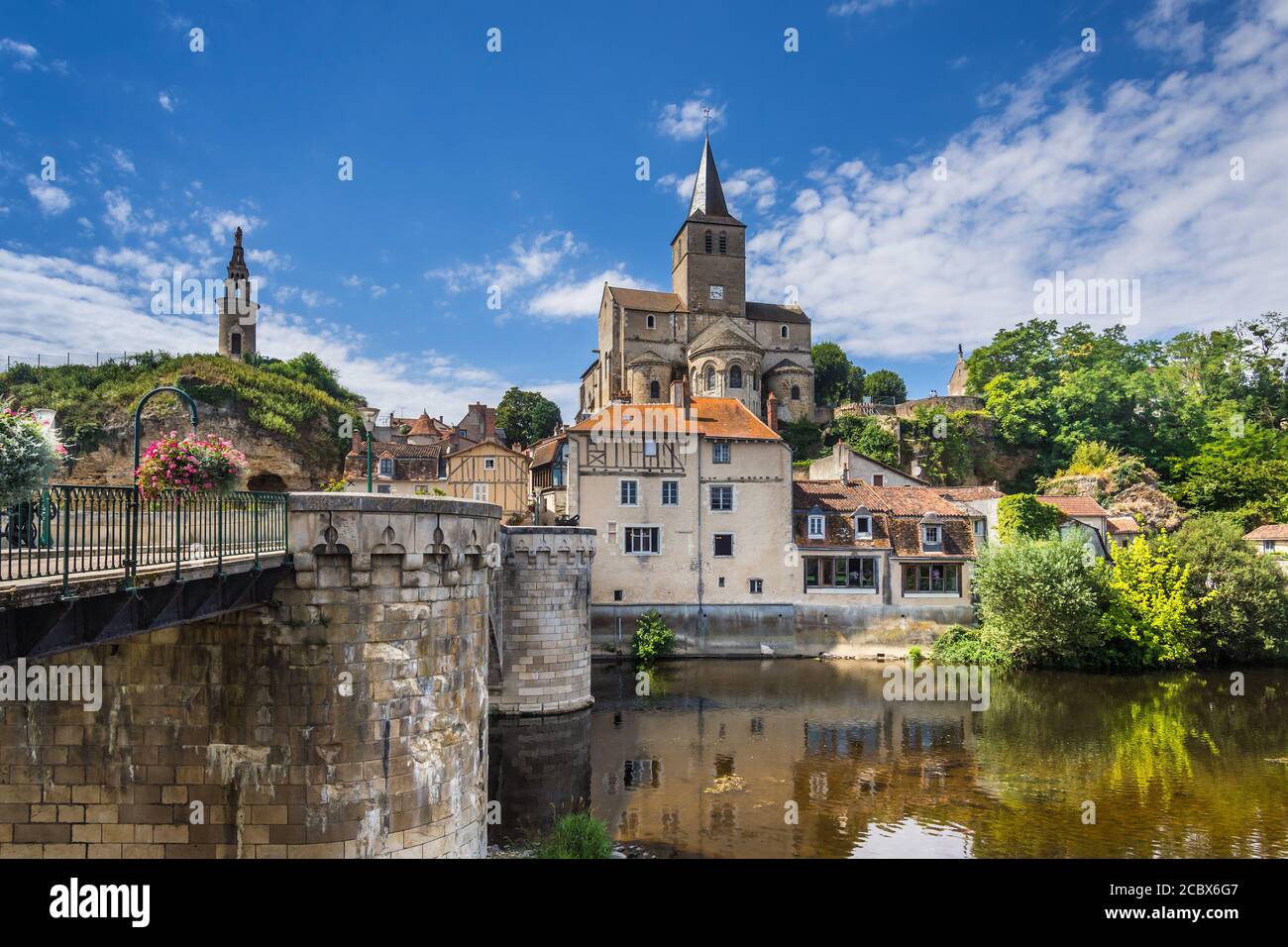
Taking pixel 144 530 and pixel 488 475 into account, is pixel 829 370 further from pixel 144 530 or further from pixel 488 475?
pixel 144 530

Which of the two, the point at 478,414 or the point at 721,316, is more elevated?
the point at 721,316

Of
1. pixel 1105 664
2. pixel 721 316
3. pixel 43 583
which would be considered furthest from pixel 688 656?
pixel 721 316

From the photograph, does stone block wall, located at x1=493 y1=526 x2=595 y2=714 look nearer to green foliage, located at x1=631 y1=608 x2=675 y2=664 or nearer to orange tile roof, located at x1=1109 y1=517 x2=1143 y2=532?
green foliage, located at x1=631 y1=608 x2=675 y2=664

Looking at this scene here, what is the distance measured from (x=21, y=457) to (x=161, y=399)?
135 ft

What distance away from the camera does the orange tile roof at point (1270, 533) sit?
123 ft

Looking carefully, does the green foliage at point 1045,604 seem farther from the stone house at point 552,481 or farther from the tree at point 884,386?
the tree at point 884,386

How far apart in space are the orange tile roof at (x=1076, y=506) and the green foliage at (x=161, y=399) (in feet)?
128

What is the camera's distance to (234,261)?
55.5m

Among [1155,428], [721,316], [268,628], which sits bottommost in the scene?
[268,628]

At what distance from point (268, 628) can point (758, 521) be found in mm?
27313

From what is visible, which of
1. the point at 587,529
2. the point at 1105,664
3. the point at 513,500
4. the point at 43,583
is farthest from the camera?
the point at 513,500

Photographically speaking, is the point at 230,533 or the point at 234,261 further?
the point at 234,261

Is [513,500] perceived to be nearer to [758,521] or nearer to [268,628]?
[758,521]

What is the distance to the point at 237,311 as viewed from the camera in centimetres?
5575
